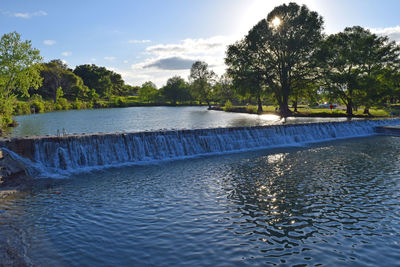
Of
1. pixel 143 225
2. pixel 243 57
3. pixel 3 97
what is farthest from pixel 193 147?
pixel 243 57

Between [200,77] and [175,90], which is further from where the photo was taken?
[175,90]

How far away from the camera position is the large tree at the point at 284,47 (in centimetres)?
5484

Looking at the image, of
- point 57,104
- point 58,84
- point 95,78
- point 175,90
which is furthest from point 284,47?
point 95,78

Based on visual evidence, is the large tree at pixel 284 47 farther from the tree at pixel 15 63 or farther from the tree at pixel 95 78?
the tree at pixel 95 78

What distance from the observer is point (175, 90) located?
155 metres

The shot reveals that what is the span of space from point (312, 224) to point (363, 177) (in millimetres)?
9554

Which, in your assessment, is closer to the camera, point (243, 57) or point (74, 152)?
point (74, 152)

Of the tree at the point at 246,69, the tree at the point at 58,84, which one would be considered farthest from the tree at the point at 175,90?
the tree at the point at 246,69

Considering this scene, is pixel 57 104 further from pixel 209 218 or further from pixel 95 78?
pixel 209 218

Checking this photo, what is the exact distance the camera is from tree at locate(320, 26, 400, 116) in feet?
177

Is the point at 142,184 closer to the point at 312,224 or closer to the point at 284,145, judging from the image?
the point at 312,224

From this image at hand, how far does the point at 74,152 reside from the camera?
2106 centimetres

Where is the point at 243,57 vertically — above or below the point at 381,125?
above

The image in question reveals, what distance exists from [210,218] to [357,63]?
185ft
